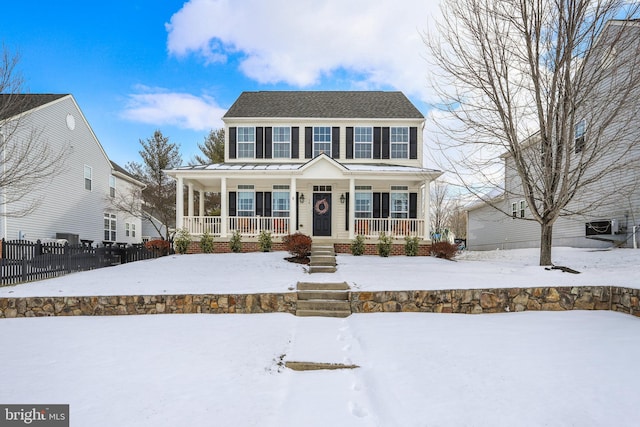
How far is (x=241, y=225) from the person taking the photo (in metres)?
14.0

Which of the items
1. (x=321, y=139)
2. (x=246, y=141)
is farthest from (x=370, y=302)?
(x=246, y=141)

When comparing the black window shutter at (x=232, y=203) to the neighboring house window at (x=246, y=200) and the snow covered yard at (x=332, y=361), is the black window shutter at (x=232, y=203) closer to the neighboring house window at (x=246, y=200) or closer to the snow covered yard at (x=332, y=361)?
the neighboring house window at (x=246, y=200)

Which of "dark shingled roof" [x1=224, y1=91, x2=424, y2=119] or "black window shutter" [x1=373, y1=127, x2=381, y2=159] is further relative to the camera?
→ "dark shingled roof" [x1=224, y1=91, x2=424, y2=119]

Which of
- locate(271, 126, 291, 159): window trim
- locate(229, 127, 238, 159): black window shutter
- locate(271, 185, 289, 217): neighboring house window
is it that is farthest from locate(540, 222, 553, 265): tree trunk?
locate(229, 127, 238, 159): black window shutter

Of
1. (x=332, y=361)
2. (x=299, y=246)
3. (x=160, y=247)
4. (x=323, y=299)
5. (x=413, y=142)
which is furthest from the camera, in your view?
(x=413, y=142)

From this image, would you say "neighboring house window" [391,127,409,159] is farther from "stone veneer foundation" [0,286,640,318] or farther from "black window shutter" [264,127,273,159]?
"stone veneer foundation" [0,286,640,318]

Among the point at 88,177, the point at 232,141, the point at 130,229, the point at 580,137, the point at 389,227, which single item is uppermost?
the point at 232,141

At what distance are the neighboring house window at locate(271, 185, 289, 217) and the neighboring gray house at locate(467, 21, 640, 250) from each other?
832cm

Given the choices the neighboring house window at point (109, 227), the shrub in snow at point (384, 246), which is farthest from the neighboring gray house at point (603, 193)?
the neighboring house window at point (109, 227)

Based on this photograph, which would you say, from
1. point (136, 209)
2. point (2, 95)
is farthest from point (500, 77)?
point (136, 209)

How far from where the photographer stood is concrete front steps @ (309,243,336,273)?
943 cm

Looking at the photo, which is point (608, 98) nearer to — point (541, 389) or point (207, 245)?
point (541, 389)

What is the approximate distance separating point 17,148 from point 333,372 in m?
16.2

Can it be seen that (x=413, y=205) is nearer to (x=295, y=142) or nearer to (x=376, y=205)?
(x=376, y=205)
